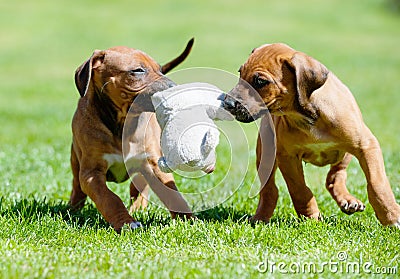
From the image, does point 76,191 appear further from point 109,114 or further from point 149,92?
point 149,92

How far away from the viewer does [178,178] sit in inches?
277

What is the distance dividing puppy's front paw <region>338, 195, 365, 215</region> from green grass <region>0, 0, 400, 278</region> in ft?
0.40

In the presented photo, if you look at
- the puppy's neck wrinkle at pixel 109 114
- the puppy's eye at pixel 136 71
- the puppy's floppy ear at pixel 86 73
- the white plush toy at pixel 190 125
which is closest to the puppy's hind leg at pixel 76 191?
the puppy's neck wrinkle at pixel 109 114

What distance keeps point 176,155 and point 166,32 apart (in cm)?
2204

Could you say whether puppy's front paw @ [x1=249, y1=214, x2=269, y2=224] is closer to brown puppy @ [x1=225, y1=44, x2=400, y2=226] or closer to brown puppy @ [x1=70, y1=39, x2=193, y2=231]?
brown puppy @ [x1=225, y1=44, x2=400, y2=226]

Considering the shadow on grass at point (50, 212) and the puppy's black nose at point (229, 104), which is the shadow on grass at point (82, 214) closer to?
the shadow on grass at point (50, 212)

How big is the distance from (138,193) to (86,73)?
166cm

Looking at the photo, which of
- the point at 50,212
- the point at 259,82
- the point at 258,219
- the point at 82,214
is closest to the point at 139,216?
the point at 82,214

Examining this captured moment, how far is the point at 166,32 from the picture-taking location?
26.3 metres

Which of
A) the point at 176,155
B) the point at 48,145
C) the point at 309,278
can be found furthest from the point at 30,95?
the point at 309,278

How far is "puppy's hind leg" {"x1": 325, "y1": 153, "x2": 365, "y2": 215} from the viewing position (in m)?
5.57

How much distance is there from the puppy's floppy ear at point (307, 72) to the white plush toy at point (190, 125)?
57cm

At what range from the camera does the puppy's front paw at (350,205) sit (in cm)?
555

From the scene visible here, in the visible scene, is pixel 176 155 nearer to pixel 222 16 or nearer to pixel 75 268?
pixel 75 268
